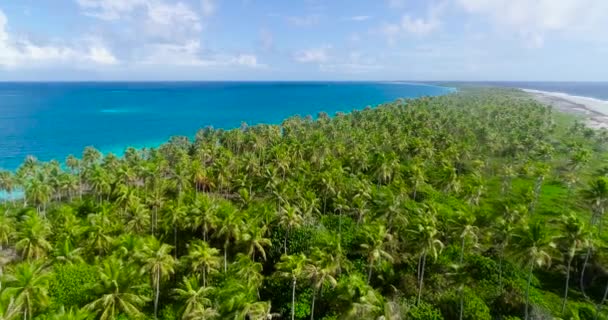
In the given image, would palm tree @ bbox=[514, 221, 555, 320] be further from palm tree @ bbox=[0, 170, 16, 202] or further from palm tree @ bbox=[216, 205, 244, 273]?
palm tree @ bbox=[0, 170, 16, 202]

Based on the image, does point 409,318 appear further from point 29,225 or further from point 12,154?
point 12,154

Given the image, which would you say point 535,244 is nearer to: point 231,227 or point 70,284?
point 231,227

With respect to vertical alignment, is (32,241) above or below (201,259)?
above

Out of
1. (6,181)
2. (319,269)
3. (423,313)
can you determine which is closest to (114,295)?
(319,269)

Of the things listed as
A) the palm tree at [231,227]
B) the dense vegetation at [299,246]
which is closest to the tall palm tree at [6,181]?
the dense vegetation at [299,246]

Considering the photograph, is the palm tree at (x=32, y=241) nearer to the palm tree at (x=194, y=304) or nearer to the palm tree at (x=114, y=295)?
the palm tree at (x=114, y=295)

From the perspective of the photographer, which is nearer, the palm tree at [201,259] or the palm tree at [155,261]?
the palm tree at [155,261]
